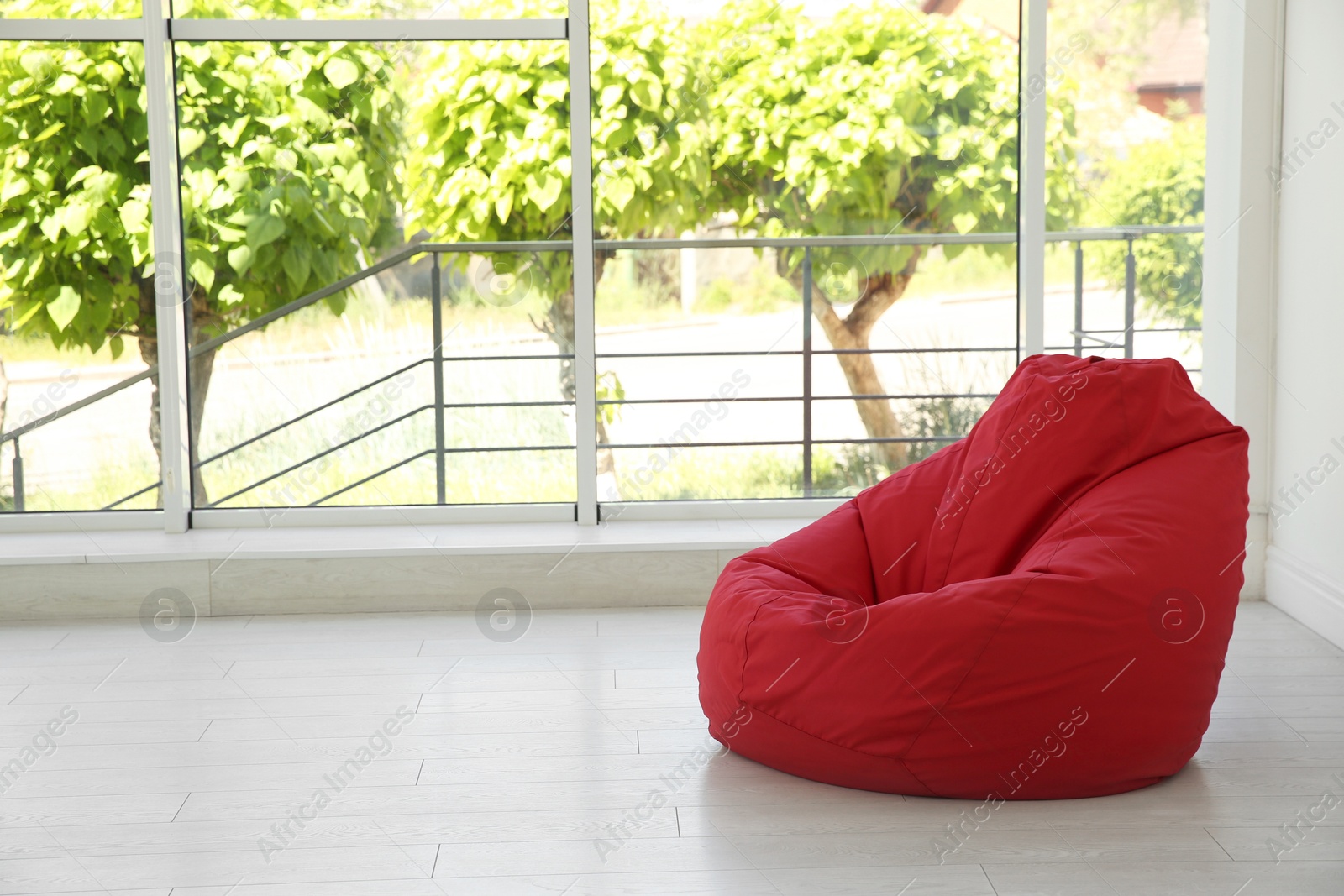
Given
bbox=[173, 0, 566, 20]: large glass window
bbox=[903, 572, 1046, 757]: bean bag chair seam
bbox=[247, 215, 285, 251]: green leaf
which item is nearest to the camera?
bbox=[903, 572, 1046, 757]: bean bag chair seam

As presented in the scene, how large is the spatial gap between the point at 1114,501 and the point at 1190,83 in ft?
7.03

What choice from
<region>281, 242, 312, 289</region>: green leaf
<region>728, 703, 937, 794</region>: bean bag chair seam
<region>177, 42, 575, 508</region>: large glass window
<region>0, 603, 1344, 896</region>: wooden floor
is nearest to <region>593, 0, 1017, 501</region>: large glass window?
<region>177, 42, 575, 508</region>: large glass window

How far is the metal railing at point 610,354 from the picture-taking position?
13.1ft

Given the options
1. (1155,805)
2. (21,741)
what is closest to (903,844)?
(1155,805)

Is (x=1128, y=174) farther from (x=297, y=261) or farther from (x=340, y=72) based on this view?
(x=297, y=261)

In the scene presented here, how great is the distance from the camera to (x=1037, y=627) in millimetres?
2162

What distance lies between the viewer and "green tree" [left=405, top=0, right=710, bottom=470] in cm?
391

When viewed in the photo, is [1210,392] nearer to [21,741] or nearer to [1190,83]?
[1190,83]

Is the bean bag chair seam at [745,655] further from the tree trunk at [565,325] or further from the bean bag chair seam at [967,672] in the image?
the tree trunk at [565,325]

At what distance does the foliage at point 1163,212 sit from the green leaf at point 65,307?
338 centimetres

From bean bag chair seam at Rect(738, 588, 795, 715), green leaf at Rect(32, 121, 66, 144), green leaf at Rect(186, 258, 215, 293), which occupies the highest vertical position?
green leaf at Rect(32, 121, 66, 144)

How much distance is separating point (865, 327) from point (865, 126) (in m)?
0.66

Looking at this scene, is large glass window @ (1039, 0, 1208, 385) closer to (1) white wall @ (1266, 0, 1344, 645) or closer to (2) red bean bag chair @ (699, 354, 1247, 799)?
(1) white wall @ (1266, 0, 1344, 645)

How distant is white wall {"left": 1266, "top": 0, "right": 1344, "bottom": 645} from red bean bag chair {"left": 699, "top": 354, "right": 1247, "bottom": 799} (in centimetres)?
101
